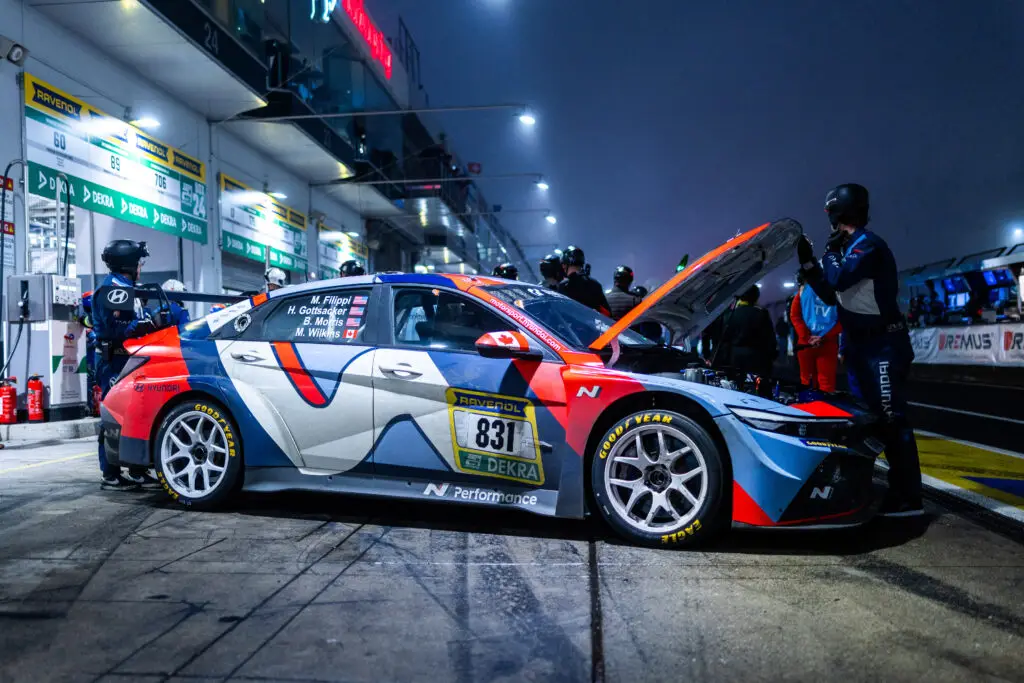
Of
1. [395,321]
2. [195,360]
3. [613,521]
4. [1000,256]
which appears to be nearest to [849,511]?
[613,521]

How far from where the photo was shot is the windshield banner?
15953 millimetres

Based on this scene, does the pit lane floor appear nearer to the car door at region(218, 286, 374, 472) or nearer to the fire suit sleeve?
the car door at region(218, 286, 374, 472)

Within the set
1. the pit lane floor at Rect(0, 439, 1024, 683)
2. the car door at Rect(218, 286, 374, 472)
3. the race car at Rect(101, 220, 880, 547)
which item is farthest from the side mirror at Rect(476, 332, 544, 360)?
the pit lane floor at Rect(0, 439, 1024, 683)

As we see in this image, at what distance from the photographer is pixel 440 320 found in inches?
173

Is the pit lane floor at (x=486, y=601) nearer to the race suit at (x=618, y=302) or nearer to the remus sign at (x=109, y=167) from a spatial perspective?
the race suit at (x=618, y=302)

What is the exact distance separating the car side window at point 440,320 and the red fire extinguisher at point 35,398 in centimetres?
728

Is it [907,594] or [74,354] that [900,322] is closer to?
[907,594]

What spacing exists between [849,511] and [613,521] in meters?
1.08

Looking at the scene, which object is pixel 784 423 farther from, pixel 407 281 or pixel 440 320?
pixel 407 281

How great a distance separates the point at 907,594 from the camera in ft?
10.2

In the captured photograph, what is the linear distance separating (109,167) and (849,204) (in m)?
10.8

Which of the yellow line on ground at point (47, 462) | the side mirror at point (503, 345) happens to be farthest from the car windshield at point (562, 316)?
the yellow line on ground at point (47, 462)

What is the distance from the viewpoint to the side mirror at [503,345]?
3865mm

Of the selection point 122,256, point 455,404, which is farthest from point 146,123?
point 455,404
